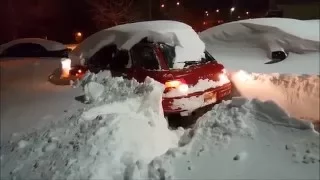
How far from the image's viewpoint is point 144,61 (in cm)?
666

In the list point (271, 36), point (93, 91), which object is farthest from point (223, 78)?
point (93, 91)

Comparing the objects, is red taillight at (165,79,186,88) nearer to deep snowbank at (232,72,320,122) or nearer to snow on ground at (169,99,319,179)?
deep snowbank at (232,72,320,122)

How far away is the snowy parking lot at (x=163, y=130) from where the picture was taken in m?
3.93

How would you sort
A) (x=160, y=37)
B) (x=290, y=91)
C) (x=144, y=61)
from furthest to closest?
(x=160, y=37)
(x=144, y=61)
(x=290, y=91)

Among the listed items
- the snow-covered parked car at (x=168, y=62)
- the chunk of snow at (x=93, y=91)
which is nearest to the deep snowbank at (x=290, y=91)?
the snow-covered parked car at (x=168, y=62)

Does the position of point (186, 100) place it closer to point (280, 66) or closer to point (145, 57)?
point (145, 57)

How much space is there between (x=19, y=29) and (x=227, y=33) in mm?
20151

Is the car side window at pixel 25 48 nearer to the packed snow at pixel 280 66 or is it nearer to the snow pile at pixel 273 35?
the snow pile at pixel 273 35

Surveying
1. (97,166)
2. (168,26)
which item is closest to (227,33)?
(168,26)

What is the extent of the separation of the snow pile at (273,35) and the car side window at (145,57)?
1.64 meters

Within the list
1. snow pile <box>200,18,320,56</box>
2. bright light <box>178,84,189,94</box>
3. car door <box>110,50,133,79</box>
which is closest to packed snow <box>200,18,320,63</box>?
snow pile <box>200,18,320,56</box>

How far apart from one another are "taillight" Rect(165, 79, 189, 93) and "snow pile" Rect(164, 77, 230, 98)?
0.04m

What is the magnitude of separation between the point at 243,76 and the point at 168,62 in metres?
1.22

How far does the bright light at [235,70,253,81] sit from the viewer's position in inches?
250
